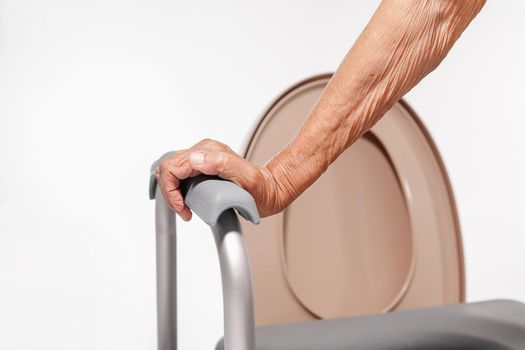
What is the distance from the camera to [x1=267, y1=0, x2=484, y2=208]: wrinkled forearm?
610mm

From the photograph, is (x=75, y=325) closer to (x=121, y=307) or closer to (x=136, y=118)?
(x=121, y=307)

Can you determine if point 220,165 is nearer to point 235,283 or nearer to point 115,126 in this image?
point 235,283

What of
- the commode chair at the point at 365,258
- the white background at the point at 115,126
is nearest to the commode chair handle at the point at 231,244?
the commode chair at the point at 365,258

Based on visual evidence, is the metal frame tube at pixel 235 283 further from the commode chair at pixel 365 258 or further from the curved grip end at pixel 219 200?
the commode chair at pixel 365 258

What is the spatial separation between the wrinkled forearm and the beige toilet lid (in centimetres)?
52

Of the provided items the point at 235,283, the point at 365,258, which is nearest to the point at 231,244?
the point at 235,283

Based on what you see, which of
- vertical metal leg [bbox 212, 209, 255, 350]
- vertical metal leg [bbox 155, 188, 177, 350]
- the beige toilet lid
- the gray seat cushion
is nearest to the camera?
vertical metal leg [bbox 212, 209, 255, 350]

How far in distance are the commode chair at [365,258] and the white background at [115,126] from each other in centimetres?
9

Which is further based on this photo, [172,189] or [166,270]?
[166,270]

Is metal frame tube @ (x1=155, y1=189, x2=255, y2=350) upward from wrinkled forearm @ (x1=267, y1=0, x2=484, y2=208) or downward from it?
downward

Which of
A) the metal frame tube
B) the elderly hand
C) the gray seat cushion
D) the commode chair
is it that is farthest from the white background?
the metal frame tube

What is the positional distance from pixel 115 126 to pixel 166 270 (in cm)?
40

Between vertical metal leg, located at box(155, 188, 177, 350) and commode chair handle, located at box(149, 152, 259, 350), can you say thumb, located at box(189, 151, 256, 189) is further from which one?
vertical metal leg, located at box(155, 188, 177, 350)

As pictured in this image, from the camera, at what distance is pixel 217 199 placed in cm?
48
